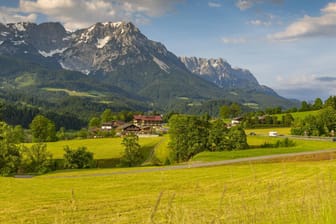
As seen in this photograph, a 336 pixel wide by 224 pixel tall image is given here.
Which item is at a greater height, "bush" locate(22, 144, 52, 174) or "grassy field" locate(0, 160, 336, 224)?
"grassy field" locate(0, 160, 336, 224)

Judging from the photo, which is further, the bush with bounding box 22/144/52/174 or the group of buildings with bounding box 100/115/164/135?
the group of buildings with bounding box 100/115/164/135

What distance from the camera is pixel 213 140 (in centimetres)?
6794

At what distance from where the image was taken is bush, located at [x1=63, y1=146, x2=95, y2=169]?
2362 inches

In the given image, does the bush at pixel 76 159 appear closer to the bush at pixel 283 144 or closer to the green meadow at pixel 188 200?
the green meadow at pixel 188 200

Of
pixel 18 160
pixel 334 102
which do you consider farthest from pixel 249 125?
pixel 18 160

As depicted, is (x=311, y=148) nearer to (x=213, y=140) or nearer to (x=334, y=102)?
(x=213, y=140)

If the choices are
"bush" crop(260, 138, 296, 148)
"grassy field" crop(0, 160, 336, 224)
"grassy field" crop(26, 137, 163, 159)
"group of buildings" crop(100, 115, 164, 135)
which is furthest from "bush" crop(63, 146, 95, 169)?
"group of buildings" crop(100, 115, 164, 135)

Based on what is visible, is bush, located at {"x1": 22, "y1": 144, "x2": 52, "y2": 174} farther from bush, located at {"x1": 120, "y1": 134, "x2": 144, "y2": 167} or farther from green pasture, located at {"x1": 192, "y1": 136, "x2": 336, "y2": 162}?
green pasture, located at {"x1": 192, "y1": 136, "x2": 336, "y2": 162}

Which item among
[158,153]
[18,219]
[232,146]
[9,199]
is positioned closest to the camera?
[18,219]

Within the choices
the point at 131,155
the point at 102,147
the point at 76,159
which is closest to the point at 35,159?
the point at 76,159

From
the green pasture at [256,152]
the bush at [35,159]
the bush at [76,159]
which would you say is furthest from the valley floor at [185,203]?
the bush at [35,159]

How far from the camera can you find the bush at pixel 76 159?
60000mm

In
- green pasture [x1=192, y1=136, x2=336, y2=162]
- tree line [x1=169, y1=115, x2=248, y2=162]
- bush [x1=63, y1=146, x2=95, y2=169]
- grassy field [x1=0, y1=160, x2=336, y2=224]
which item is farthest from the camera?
tree line [x1=169, y1=115, x2=248, y2=162]

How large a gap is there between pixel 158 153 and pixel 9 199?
2184 inches
